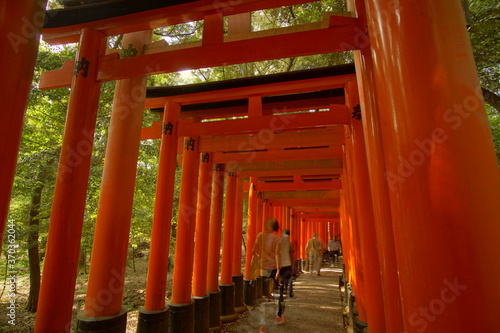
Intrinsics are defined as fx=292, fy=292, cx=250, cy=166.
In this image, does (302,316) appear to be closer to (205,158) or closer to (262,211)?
(205,158)

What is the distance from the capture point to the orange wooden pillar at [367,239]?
11.1 ft

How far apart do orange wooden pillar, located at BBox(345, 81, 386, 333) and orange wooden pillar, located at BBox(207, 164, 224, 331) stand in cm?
399

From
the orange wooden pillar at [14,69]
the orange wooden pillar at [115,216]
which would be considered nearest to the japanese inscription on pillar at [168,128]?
the orange wooden pillar at [115,216]

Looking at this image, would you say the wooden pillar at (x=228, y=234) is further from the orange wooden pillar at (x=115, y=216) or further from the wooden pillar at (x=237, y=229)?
the orange wooden pillar at (x=115, y=216)

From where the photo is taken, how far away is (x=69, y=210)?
10.4 ft

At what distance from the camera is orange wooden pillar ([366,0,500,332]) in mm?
1103

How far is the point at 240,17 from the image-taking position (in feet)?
12.3

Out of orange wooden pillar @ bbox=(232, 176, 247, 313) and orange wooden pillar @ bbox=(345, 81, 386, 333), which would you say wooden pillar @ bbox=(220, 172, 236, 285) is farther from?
orange wooden pillar @ bbox=(345, 81, 386, 333)

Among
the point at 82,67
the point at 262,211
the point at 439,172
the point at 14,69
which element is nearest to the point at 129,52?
the point at 82,67

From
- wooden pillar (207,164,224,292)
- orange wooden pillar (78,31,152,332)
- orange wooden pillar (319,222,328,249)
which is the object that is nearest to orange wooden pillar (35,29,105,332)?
orange wooden pillar (78,31,152,332)

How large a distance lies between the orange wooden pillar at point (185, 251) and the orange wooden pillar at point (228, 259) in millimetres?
2035

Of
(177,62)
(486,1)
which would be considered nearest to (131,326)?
(177,62)

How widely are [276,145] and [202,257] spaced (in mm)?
2812

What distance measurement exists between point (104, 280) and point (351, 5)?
4.41 m
